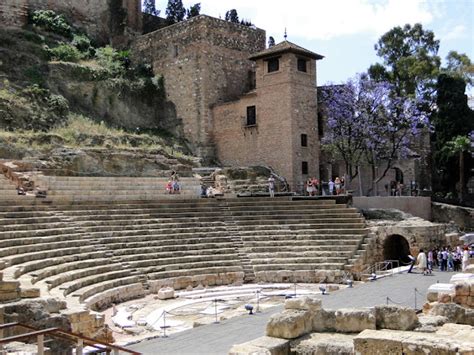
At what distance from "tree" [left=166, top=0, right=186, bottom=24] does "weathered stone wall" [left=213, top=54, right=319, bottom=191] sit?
15.4 m

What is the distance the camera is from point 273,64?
33.2 metres

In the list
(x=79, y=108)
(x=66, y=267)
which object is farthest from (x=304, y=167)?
(x=66, y=267)

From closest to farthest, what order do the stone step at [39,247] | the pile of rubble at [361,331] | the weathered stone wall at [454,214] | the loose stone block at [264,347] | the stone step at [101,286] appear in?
the pile of rubble at [361,331], the loose stone block at [264,347], the stone step at [101,286], the stone step at [39,247], the weathered stone wall at [454,214]

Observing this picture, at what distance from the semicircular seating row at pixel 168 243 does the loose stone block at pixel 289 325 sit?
5.99 m

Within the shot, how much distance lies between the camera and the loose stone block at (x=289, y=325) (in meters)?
8.88

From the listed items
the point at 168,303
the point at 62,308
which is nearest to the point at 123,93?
the point at 168,303

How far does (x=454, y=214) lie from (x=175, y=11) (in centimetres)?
2873

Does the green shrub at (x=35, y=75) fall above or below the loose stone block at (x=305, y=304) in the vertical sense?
above

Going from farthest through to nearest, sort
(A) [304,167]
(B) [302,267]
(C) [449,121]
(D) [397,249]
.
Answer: (C) [449,121]
(A) [304,167]
(D) [397,249]
(B) [302,267]

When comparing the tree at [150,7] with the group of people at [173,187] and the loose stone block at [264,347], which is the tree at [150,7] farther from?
the loose stone block at [264,347]

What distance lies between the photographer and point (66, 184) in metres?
22.0

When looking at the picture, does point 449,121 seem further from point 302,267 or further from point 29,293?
point 29,293

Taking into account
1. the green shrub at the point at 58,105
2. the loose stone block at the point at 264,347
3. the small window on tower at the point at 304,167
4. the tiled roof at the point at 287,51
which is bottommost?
the loose stone block at the point at 264,347

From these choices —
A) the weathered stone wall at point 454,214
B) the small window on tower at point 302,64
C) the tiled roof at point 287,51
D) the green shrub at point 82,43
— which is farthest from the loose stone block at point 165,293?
the green shrub at point 82,43
